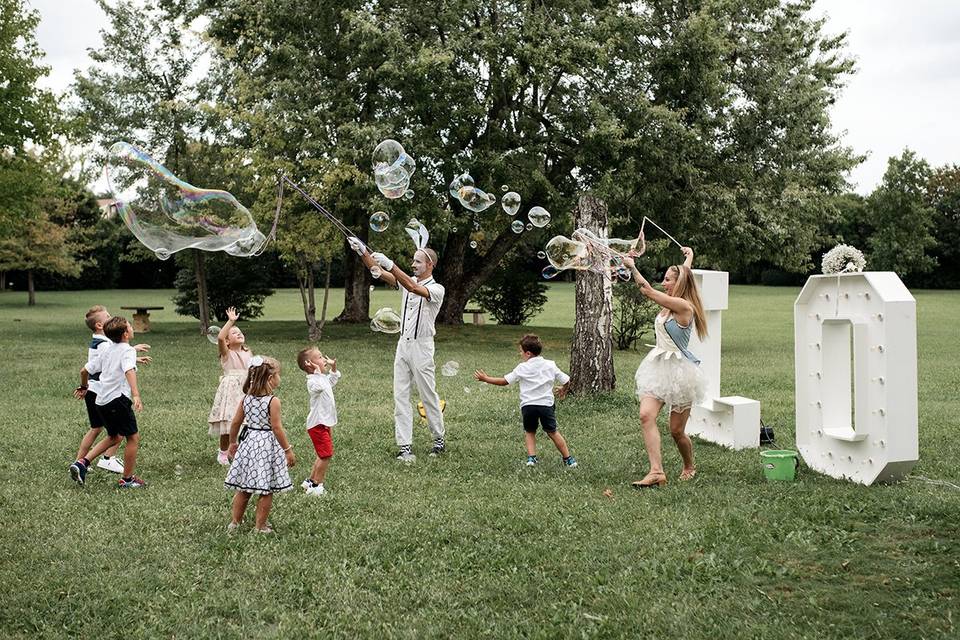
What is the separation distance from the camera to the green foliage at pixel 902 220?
204 feet

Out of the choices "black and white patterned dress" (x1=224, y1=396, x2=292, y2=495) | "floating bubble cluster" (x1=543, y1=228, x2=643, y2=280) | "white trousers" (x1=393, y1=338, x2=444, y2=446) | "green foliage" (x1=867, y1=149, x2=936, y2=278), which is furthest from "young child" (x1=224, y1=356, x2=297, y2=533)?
"green foliage" (x1=867, y1=149, x2=936, y2=278)

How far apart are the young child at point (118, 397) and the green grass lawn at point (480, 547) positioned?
0.84 ft

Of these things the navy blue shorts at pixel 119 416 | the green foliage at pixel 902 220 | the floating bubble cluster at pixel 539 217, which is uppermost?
the green foliage at pixel 902 220

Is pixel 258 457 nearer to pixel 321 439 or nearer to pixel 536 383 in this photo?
pixel 321 439

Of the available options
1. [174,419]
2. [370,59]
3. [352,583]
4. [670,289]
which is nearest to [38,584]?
[352,583]

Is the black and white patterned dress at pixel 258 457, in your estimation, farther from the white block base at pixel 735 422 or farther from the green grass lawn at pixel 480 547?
the white block base at pixel 735 422

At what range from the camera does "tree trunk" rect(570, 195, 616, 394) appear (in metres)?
12.8

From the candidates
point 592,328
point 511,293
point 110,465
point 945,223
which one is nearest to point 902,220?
point 945,223

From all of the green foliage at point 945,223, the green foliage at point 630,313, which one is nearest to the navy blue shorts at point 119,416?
the green foliage at point 630,313

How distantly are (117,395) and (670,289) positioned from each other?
4976mm

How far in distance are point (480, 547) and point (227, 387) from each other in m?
3.75

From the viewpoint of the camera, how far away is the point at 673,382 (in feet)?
25.9

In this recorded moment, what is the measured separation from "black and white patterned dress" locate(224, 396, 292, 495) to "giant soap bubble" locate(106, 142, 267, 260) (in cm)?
235

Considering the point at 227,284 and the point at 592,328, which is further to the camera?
the point at 227,284
